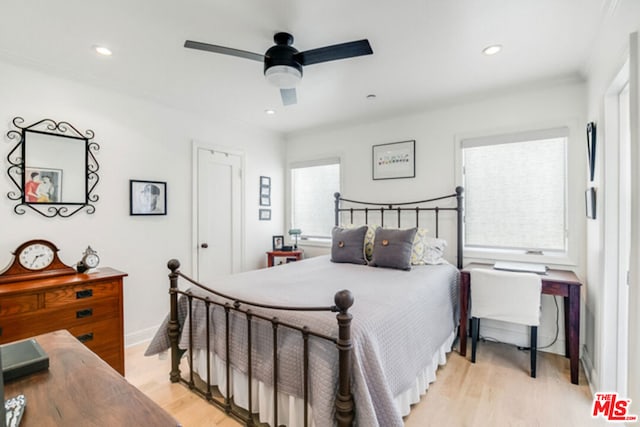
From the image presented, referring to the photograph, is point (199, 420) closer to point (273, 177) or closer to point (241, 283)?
point (241, 283)

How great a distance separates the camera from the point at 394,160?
3.85 m

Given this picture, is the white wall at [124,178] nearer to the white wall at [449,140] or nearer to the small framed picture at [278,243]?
the small framed picture at [278,243]

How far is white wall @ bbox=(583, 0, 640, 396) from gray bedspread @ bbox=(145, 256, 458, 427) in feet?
3.24

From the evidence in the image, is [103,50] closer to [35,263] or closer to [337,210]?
[35,263]

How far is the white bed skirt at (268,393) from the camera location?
1.71m

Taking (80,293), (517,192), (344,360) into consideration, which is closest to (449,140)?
(517,192)

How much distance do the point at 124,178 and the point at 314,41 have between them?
229cm

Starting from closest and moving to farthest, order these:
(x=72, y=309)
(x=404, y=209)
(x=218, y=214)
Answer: (x=72, y=309), (x=404, y=209), (x=218, y=214)

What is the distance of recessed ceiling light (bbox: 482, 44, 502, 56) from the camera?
232 cm

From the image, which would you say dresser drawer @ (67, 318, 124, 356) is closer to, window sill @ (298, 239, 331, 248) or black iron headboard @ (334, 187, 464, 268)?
window sill @ (298, 239, 331, 248)

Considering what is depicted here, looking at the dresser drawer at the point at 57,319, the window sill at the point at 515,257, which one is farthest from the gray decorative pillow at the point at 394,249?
the dresser drawer at the point at 57,319

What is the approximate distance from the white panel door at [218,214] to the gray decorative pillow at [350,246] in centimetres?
152

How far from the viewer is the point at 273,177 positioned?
4.77 meters

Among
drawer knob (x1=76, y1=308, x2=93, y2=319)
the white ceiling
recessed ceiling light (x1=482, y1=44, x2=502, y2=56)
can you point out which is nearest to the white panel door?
the white ceiling
